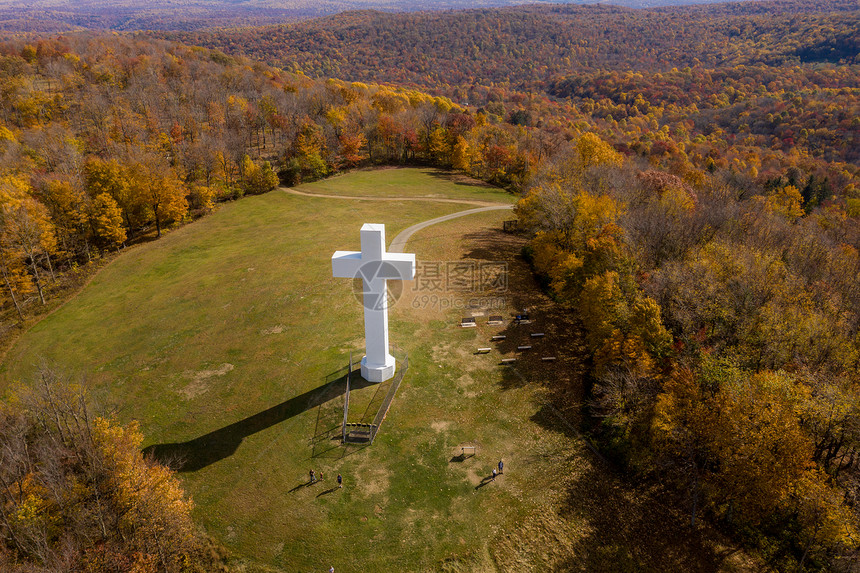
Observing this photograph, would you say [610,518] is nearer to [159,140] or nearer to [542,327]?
[542,327]

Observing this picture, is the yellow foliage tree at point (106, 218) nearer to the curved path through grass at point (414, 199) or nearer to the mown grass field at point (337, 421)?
the mown grass field at point (337, 421)

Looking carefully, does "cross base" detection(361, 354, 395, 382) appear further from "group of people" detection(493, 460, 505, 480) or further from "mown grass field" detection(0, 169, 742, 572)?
"group of people" detection(493, 460, 505, 480)

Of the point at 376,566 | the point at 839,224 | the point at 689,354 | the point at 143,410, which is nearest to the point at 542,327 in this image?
the point at 689,354

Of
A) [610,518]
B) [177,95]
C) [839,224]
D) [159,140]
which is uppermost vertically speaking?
[177,95]

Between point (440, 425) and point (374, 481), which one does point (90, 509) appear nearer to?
point (374, 481)

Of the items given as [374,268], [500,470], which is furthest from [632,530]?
[374,268]

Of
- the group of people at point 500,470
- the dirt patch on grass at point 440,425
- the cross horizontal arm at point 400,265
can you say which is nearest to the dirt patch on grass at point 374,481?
the dirt patch on grass at point 440,425
